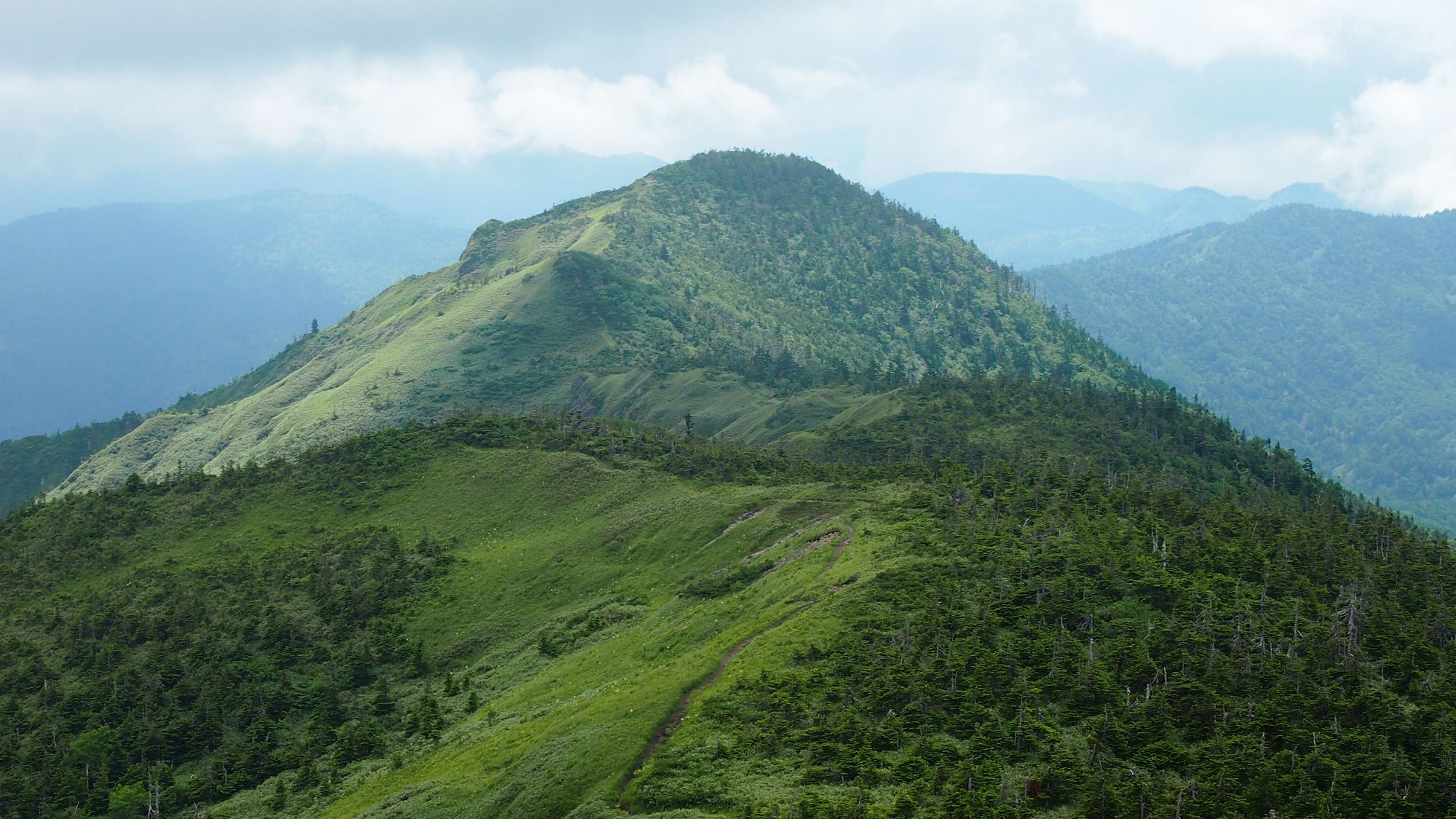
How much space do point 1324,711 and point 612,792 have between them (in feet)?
148

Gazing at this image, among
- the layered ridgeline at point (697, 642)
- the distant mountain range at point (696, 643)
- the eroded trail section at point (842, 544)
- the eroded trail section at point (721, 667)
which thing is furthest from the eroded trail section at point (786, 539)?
the eroded trail section at point (842, 544)

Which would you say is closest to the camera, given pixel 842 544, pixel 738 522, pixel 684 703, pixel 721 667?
pixel 684 703

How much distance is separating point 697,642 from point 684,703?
1581 cm

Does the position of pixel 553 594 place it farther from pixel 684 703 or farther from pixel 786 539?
pixel 684 703

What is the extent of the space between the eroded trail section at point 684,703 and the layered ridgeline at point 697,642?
1.22 feet

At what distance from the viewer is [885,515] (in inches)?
4818

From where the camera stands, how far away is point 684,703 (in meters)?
84.2

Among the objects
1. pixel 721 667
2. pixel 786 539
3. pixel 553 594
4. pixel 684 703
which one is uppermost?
pixel 786 539

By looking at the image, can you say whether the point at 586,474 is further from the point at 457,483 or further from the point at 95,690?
the point at 95,690

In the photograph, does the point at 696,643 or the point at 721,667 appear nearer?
the point at 721,667

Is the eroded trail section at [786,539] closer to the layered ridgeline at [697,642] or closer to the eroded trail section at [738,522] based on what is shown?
the layered ridgeline at [697,642]

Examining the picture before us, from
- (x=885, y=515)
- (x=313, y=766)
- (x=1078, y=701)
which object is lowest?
(x=313, y=766)

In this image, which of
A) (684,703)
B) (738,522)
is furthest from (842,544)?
(684,703)

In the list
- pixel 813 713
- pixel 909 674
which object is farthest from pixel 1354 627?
pixel 813 713
